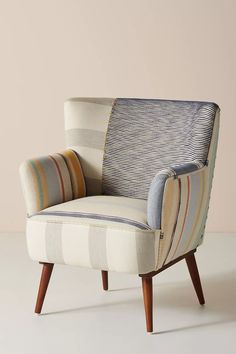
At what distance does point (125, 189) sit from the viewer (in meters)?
2.96

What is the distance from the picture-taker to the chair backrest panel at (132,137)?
285 cm

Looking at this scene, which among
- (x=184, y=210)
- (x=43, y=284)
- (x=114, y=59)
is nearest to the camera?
(x=184, y=210)

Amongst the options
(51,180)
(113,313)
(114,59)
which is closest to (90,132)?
(51,180)

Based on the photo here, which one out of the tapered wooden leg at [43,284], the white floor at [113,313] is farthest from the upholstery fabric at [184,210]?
the tapered wooden leg at [43,284]

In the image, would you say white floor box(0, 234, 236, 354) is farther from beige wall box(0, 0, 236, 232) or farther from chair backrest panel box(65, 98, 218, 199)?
beige wall box(0, 0, 236, 232)

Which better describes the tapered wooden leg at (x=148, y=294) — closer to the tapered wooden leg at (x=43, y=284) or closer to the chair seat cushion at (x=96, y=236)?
the chair seat cushion at (x=96, y=236)

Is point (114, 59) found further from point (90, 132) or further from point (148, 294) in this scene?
point (148, 294)

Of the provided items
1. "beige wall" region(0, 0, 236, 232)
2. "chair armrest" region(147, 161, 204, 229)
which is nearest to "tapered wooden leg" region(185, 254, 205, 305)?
"chair armrest" region(147, 161, 204, 229)

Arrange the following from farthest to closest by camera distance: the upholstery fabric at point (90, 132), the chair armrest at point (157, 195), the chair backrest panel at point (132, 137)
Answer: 1. the upholstery fabric at point (90, 132)
2. the chair backrest panel at point (132, 137)
3. the chair armrest at point (157, 195)

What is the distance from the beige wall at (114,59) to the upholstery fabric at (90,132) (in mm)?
1028

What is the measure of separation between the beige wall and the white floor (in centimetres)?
85

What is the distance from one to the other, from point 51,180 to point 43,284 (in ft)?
1.20

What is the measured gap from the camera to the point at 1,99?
4.14m

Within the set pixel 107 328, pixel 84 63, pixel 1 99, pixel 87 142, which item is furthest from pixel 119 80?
pixel 107 328
